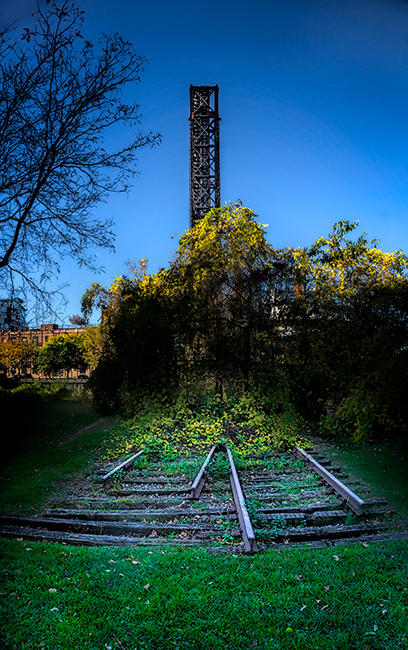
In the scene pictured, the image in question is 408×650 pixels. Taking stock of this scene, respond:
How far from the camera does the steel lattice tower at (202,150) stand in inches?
667

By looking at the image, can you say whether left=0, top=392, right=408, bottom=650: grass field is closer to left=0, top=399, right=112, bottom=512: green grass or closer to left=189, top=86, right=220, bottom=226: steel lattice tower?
left=0, top=399, right=112, bottom=512: green grass

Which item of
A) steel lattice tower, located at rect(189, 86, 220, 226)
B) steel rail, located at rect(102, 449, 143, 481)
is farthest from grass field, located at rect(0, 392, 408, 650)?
steel lattice tower, located at rect(189, 86, 220, 226)

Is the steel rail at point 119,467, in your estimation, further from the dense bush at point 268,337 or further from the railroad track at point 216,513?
the dense bush at point 268,337

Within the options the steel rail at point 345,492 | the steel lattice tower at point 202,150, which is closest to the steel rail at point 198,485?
the steel rail at point 345,492

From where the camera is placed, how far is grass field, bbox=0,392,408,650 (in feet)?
10.8

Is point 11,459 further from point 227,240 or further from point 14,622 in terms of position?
point 227,240

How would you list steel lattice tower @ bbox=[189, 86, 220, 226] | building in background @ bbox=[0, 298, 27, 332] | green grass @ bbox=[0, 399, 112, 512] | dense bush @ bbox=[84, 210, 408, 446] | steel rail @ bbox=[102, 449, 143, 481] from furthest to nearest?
1. steel lattice tower @ bbox=[189, 86, 220, 226]
2. dense bush @ bbox=[84, 210, 408, 446]
3. steel rail @ bbox=[102, 449, 143, 481]
4. green grass @ bbox=[0, 399, 112, 512]
5. building in background @ bbox=[0, 298, 27, 332]

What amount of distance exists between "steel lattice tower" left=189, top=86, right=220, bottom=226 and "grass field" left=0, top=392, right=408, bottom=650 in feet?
50.4

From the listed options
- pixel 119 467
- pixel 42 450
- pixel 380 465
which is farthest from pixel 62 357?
pixel 380 465

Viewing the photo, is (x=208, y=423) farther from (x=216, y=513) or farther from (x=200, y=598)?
(x=200, y=598)

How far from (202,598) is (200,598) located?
0.02m

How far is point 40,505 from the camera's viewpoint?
22.1ft

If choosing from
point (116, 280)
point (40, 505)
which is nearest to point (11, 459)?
point (40, 505)

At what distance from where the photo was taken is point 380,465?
29.7 feet
